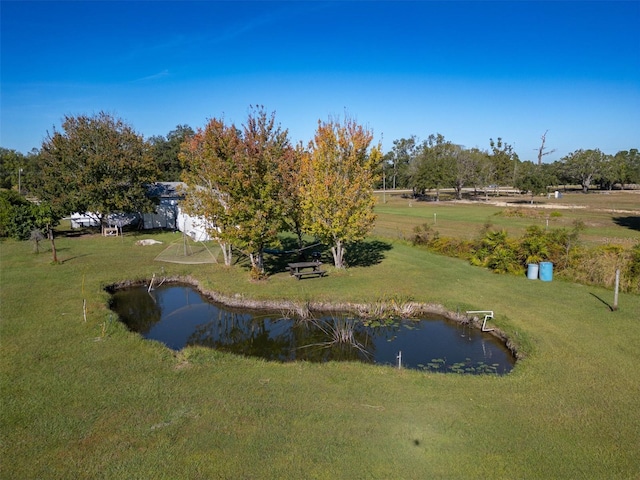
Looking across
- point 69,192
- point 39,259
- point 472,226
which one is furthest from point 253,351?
point 472,226

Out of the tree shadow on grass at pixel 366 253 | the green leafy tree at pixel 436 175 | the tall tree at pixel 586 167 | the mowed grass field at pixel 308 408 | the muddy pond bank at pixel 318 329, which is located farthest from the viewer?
the tall tree at pixel 586 167

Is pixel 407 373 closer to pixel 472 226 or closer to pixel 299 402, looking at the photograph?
pixel 299 402

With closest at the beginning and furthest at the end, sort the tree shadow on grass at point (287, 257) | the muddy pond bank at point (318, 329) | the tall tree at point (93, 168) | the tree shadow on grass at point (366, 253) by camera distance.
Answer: the muddy pond bank at point (318, 329) < the tree shadow on grass at point (287, 257) < the tree shadow on grass at point (366, 253) < the tall tree at point (93, 168)

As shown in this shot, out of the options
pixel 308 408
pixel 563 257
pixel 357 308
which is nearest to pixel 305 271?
pixel 357 308

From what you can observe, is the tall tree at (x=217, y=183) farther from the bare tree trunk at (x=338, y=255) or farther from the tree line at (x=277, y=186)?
the bare tree trunk at (x=338, y=255)

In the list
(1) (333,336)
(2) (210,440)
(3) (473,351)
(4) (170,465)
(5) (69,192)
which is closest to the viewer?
(4) (170,465)

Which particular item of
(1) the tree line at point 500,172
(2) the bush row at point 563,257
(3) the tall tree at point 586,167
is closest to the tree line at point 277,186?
(2) the bush row at point 563,257

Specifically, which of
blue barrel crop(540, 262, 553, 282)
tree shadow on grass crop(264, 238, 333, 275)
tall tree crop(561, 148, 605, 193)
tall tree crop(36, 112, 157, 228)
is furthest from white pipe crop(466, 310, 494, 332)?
tall tree crop(561, 148, 605, 193)
